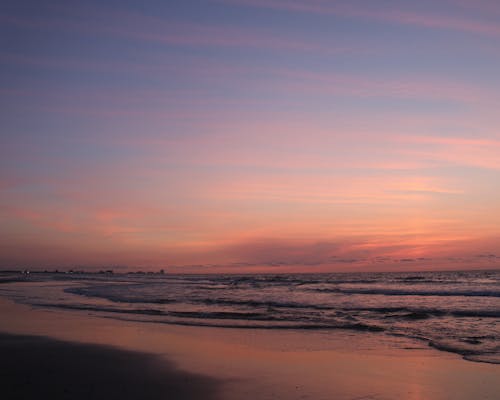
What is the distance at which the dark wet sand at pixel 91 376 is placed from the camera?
7926mm

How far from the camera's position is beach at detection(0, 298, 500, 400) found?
27.1ft

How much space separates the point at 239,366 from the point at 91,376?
3.06 m

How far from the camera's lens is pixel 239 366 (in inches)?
405

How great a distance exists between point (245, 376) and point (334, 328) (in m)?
7.91

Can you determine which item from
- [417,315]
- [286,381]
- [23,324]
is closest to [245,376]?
[286,381]

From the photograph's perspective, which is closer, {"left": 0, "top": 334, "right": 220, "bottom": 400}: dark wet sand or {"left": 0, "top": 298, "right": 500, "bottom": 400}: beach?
{"left": 0, "top": 334, "right": 220, "bottom": 400}: dark wet sand

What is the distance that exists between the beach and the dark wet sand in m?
0.02

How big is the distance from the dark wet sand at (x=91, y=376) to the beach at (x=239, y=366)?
0.06 feet

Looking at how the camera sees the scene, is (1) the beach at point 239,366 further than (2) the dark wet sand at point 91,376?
Yes

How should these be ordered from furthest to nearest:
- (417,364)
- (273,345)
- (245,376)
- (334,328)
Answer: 1. (334,328)
2. (273,345)
3. (417,364)
4. (245,376)

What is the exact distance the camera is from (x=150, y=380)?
9016 millimetres

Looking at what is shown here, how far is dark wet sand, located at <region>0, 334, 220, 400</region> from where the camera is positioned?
7.93 m

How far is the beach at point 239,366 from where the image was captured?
8258 mm

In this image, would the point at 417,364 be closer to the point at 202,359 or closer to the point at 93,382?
the point at 202,359
